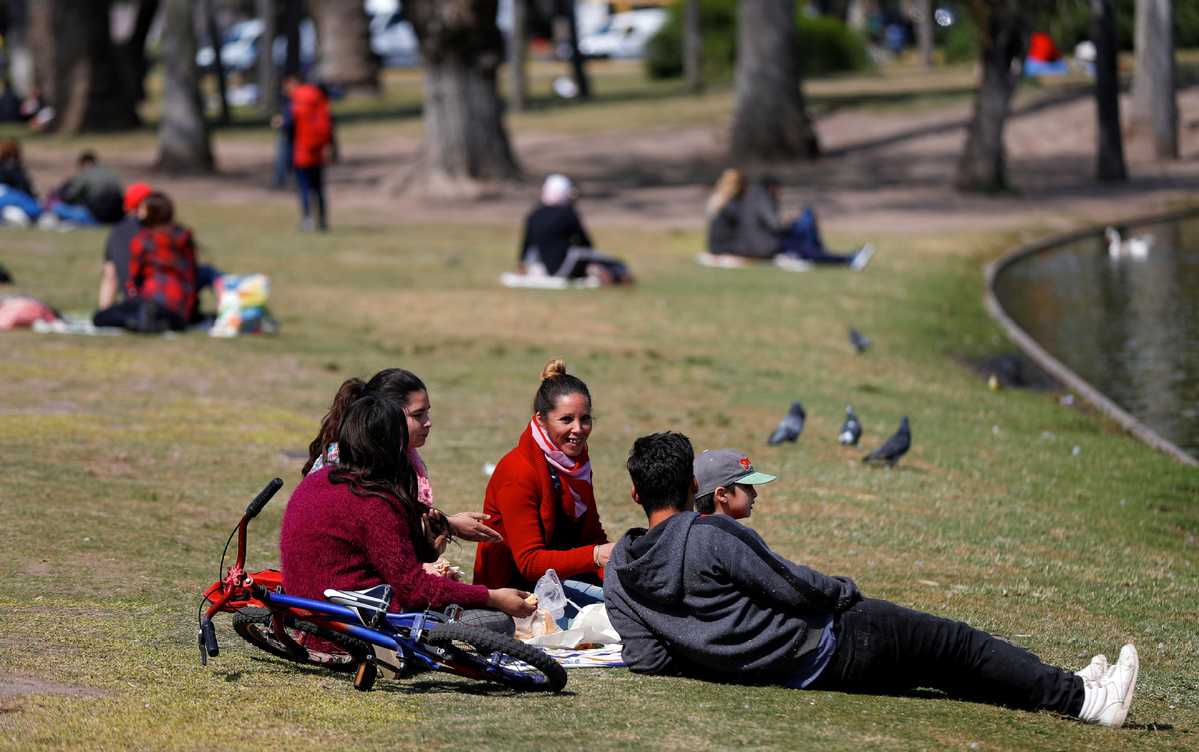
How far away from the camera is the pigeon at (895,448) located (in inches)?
349

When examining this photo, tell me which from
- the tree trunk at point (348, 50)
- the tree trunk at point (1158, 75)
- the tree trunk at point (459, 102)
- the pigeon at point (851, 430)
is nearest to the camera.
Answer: the pigeon at point (851, 430)

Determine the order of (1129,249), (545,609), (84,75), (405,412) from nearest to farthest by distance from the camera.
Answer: (405,412)
(545,609)
(1129,249)
(84,75)

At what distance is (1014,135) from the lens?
32438 millimetres

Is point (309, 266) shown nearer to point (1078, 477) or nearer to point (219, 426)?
point (219, 426)

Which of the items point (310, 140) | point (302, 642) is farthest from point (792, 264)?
point (302, 642)

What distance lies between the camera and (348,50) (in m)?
47.9

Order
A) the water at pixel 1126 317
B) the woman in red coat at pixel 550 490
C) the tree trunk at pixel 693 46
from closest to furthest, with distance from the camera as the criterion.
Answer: the woman in red coat at pixel 550 490, the water at pixel 1126 317, the tree trunk at pixel 693 46

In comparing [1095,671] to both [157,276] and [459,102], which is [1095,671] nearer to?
[157,276]

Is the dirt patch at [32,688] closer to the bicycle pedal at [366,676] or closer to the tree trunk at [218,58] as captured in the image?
the bicycle pedal at [366,676]

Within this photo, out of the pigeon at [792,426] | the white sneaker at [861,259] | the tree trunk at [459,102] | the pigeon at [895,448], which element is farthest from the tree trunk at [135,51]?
the pigeon at [895,448]

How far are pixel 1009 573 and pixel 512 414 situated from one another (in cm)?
440

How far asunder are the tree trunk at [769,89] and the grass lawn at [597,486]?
42.8 feet

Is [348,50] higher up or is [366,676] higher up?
[348,50]

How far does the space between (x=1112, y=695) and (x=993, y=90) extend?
21386 mm
